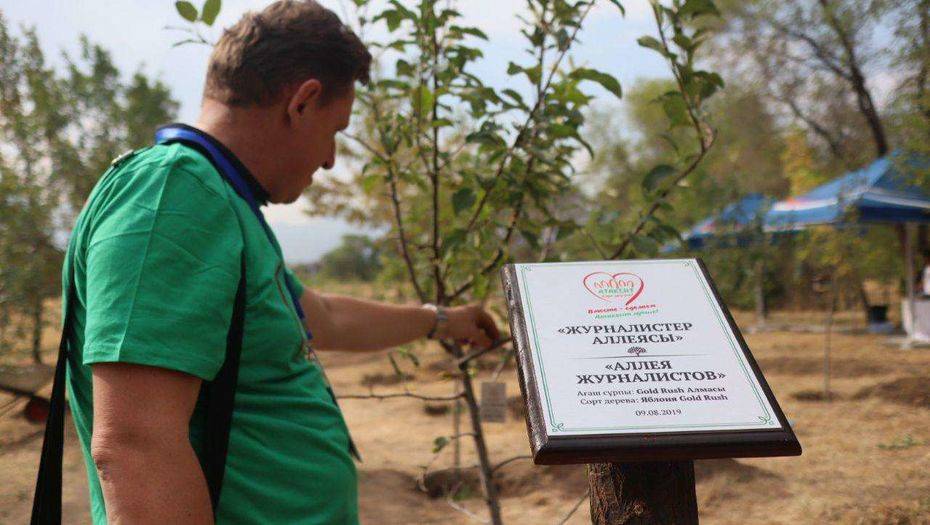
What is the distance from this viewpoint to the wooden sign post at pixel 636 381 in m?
1.11

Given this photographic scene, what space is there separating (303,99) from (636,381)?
0.78 m

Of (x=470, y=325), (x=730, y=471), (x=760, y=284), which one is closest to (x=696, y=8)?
(x=470, y=325)

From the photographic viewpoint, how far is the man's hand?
2.32m

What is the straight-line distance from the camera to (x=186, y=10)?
2061mm

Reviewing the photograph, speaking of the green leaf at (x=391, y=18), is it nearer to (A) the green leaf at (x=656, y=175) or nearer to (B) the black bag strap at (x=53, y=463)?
(A) the green leaf at (x=656, y=175)

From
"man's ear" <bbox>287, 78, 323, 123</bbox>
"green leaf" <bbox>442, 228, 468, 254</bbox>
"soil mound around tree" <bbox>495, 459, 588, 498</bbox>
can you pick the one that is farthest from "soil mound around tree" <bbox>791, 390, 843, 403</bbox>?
"man's ear" <bbox>287, 78, 323, 123</bbox>

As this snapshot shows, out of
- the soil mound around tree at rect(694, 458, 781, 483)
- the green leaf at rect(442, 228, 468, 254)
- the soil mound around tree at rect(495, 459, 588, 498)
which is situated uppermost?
the green leaf at rect(442, 228, 468, 254)

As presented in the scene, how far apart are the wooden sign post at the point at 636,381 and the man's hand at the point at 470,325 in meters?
0.85

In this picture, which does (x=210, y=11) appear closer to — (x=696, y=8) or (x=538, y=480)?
(x=696, y=8)

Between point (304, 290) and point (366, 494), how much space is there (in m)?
2.66

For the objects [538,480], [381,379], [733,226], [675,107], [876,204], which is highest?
[675,107]

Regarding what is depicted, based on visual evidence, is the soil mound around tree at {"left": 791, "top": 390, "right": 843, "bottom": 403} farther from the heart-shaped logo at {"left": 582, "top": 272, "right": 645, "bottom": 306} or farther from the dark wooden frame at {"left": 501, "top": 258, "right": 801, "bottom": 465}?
the dark wooden frame at {"left": 501, "top": 258, "right": 801, "bottom": 465}

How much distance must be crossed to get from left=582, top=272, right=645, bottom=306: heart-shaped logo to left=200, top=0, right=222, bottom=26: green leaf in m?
1.30

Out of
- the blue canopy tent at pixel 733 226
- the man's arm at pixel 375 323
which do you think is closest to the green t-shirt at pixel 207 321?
the man's arm at pixel 375 323
